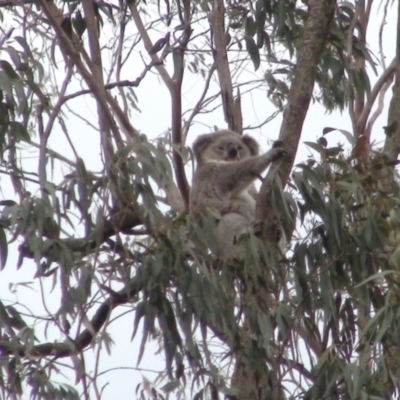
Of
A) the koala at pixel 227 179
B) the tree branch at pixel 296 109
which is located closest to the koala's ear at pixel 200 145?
the koala at pixel 227 179

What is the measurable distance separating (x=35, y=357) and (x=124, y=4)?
228cm

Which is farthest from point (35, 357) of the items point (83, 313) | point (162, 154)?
point (162, 154)

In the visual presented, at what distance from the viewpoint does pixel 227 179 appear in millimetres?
5074

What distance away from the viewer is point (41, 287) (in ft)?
11.4

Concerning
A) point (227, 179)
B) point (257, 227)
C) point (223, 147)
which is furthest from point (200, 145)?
point (257, 227)

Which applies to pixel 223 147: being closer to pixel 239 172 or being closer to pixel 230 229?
pixel 239 172

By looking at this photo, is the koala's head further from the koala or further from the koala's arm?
the koala's arm

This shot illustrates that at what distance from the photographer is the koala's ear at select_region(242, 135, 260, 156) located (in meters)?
5.50

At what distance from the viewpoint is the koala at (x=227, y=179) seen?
16.0 ft

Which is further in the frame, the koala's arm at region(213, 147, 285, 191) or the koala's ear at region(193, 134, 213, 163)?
the koala's ear at region(193, 134, 213, 163)

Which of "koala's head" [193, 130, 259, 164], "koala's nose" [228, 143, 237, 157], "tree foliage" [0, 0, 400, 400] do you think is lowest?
"tree foliage" [0, 0, 400, 400]

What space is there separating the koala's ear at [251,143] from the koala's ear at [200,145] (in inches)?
7.4

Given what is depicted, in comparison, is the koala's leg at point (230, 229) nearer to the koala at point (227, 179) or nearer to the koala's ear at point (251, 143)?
the koala at point (227, 179)

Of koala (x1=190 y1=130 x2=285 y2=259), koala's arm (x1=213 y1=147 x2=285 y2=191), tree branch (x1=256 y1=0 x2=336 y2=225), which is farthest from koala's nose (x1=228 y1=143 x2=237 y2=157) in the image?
tree branch (x1=256 y1=0 x2=336 y2=225)
